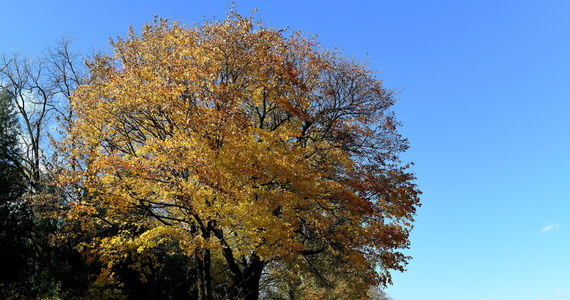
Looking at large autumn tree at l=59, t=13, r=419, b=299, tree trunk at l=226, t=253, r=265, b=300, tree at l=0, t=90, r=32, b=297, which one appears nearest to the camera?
large autumn tree at l=59, t=13, r=419, b=299

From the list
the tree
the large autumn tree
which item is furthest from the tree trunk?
the tree

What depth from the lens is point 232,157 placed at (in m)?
13.8

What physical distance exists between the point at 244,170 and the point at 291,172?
6.39 feet

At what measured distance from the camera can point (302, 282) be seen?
103ft

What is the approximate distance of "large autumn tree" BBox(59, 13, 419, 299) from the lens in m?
13.8

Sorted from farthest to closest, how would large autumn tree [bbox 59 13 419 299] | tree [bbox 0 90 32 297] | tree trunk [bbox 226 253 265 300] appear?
tree [bbox 0 90 32 297]
tree trunk [bbox 226 253 265 300]
large autumn tree [bbox 59 13 419 299]

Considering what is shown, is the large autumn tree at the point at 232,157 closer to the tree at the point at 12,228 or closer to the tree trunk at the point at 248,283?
the tree trunk at the point at 248,283

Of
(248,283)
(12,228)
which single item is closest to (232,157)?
(248,283)

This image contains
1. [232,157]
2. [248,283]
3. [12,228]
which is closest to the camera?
[232,157]

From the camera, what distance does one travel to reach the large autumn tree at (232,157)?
45.2ft

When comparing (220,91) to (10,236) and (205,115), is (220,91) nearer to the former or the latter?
(205,115)

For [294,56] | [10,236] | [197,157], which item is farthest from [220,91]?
[10,236]

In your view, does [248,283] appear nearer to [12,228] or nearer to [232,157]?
[232,157]

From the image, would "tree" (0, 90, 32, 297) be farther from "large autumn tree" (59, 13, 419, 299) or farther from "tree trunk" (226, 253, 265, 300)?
"tree trunk" (226, 253, 265, 300)
